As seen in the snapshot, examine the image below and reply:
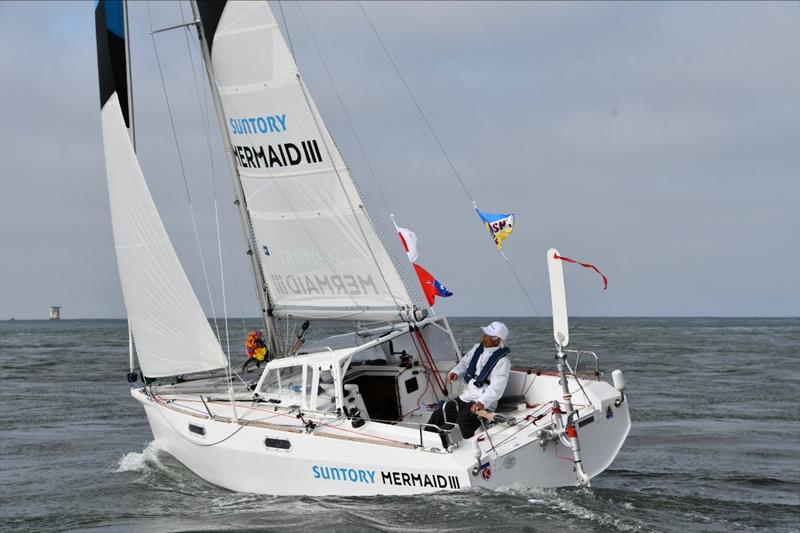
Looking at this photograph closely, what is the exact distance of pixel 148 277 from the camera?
10953mm

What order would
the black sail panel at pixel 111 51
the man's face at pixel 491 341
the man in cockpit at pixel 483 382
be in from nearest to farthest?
the man in cockpit at pixel 483 382
the man's face at pixel 491 341
the black sail panel at pixel 111 51

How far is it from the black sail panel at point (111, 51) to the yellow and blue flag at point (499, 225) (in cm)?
543

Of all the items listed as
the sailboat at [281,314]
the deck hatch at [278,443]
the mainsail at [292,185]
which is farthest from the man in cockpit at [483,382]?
the mainsail at [292,185]

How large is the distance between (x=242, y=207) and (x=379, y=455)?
16.0 feet

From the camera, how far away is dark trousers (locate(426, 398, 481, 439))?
8.19 m

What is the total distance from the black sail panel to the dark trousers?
20.9ft

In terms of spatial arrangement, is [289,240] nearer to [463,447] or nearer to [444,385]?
[444,385]

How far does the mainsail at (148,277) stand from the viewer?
35.5ft

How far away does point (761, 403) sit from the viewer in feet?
57.8

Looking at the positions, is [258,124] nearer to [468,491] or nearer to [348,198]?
[348,198]

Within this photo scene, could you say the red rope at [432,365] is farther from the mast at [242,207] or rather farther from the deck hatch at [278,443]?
the deck hatch at [278,443]

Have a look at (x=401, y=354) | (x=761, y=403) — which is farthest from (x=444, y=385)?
(x=761, y=403)

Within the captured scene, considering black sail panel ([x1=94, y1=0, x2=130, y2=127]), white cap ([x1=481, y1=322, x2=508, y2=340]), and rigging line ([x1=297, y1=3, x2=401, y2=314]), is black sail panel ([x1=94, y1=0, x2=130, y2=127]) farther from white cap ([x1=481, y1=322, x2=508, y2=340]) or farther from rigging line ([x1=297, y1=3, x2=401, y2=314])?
white cap ([x1=481, y1=322, x2=508, y2=340])

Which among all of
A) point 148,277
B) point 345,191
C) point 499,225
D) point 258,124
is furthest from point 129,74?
point 499,225
